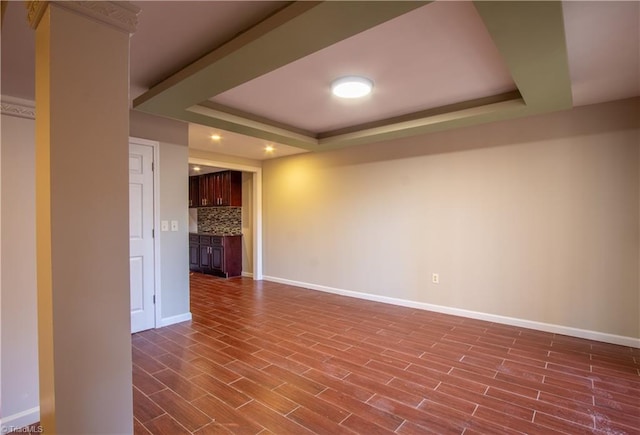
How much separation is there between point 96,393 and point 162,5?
178 centimetres

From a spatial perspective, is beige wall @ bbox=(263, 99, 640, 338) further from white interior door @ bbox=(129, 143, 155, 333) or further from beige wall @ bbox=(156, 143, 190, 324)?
white interior door @ bbox=(129, 143, 155, 333)

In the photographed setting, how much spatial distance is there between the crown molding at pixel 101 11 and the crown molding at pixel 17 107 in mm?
1171

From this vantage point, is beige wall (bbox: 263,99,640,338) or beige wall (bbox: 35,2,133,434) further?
beige wall (bbox: 263,99,640,338)

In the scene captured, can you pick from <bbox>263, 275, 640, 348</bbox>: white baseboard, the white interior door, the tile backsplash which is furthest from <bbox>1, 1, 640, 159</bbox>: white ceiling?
the tile backsplash

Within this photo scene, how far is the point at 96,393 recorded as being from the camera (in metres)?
1.22

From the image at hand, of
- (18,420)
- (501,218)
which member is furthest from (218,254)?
(501,218)

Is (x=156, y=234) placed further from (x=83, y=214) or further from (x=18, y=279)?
(x=83, y=214)

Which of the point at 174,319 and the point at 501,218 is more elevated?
the point at 501,218

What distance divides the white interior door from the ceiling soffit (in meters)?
0.66

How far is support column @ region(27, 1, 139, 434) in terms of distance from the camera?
3.79 ft

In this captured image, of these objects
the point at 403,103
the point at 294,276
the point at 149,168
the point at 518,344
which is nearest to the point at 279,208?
the point at 294,276

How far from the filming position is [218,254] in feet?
21.2

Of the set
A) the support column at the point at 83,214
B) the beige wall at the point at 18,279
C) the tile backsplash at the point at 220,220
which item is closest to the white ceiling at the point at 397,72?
the support column at the point at 83,214

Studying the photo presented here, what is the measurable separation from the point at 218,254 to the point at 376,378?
15.5 ft
